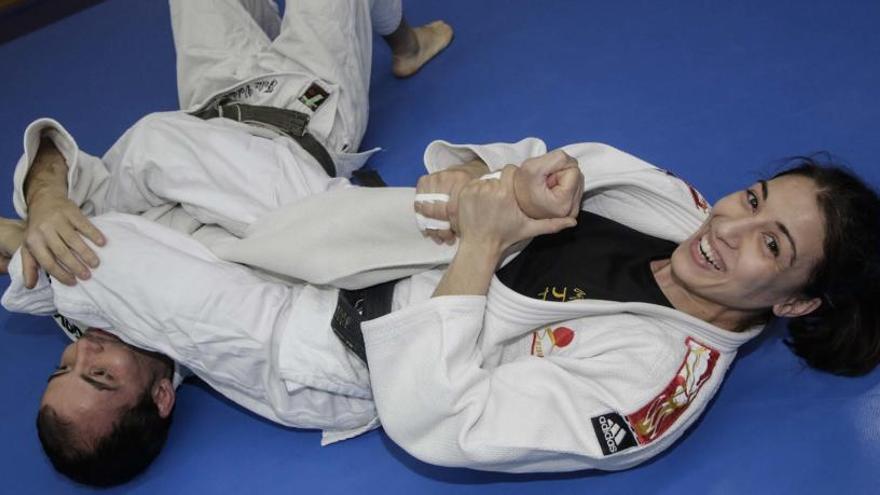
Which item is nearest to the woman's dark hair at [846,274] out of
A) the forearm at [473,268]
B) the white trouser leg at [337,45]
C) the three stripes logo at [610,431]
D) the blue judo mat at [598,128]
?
the blue judo mat at [598,128]

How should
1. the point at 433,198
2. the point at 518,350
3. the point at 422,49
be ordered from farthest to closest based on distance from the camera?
the point at 422,49 < the point at 518,350 < the point at 433,198

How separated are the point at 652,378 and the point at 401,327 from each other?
45 cm

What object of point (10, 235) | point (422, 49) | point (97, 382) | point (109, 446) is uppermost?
point (422, 49)

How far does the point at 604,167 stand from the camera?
1.52 metres

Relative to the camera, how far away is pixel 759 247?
122 cm

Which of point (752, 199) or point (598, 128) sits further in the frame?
point (598, 128)

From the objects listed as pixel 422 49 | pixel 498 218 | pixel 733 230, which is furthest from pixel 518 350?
pixel 422 49

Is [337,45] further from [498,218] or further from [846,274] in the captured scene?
[846,274]

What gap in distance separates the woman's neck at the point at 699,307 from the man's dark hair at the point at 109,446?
111cm

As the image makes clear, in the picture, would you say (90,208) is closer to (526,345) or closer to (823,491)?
(526,345)

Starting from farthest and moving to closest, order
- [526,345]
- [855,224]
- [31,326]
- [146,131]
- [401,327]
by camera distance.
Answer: [31,326], [146,131], [526,345], [401,327], [855,224]

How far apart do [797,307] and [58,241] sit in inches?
55.2

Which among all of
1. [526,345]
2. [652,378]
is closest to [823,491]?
[652,378]

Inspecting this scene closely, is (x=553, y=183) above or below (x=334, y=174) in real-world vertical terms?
above
